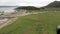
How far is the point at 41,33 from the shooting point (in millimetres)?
12469

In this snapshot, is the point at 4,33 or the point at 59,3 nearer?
the point at 4,33

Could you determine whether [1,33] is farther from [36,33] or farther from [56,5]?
[56,5]

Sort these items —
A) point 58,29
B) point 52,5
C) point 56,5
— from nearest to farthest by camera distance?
point 58,29, point 56,5, point 52,5

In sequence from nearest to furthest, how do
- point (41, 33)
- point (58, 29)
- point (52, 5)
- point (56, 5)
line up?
point (58, 29) → point (41, 33) → point (56, 5) → point (52, 5)

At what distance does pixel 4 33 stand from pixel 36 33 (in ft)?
8.48

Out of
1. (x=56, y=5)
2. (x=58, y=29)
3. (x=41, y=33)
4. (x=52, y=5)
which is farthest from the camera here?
(x=52, y=5)

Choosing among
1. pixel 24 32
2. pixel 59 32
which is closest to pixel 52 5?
pixel 24 32

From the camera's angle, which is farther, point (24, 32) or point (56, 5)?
point (56, 5)

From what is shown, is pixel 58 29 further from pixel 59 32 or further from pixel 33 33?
pixel 33 33

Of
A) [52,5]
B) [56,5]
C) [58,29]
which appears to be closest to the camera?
[58,29]

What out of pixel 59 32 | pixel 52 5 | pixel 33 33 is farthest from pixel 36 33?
pixel 52 5

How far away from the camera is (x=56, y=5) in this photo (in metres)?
44.2

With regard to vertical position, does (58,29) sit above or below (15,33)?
above

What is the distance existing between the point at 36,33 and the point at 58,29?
9302mm
